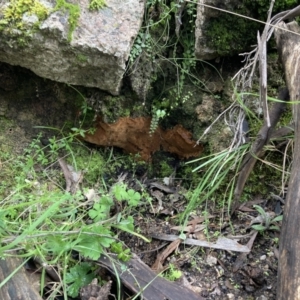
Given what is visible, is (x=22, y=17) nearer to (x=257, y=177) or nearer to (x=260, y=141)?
(x=260, y=141)

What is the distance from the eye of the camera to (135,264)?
6.16 feet

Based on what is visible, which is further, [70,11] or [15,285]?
[70,11]

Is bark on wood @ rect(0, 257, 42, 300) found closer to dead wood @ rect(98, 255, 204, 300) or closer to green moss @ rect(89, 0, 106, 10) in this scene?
dead wood @ rect(98, 255, 204, 300)

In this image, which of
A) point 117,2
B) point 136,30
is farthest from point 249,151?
point 117,2

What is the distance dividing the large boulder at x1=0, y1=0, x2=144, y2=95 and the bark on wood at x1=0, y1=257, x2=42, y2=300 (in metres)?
1.06

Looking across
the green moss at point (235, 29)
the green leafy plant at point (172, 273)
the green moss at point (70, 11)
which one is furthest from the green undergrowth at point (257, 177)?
the green moss at point (70, 11)

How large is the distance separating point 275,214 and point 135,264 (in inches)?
29.7

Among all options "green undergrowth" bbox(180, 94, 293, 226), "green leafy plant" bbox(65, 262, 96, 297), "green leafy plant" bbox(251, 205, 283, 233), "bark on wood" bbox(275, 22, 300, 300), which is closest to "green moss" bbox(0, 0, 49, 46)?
"green undergrowth" bbox(180, 94, 293, 226)

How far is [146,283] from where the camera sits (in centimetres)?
180

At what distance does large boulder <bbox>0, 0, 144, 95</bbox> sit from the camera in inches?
82.2

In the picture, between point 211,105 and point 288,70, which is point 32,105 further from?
point 288,70

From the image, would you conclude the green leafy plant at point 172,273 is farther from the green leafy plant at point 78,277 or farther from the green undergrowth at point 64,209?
the green leafy plant at point 78,277

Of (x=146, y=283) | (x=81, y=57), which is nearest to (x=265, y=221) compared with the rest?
(x=146, y=283)

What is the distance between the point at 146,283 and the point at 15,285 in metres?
0.55
